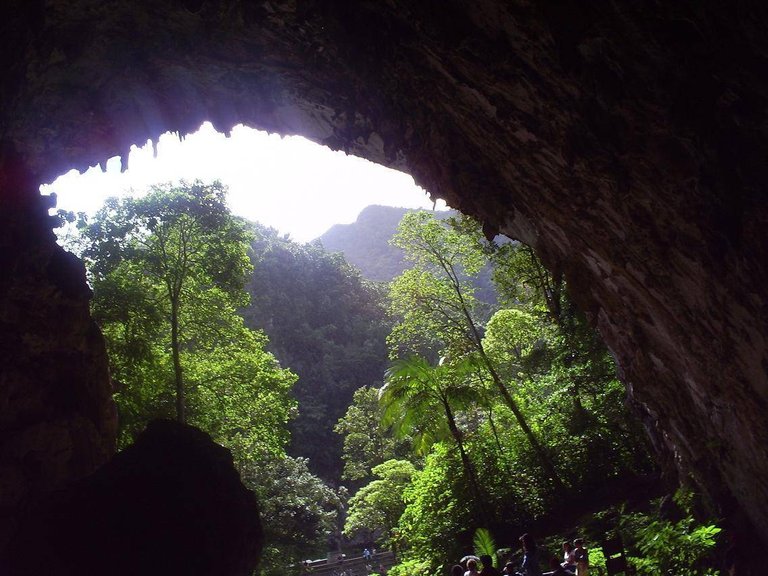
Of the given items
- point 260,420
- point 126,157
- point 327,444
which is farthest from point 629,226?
point 327,444

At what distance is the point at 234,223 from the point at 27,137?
6436mm

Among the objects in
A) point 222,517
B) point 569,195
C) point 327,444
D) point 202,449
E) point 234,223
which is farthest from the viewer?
point 327,444

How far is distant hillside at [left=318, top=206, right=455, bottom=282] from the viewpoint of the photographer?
108m

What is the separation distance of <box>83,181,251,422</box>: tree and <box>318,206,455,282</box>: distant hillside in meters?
86.9

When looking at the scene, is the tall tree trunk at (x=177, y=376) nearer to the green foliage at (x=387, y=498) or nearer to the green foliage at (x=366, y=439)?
Result: the green foliage at (x=387, y=498)

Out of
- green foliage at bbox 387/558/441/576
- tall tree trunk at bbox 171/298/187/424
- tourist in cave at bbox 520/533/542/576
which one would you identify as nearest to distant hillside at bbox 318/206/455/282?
green foliage at bbox 387/558/441/576

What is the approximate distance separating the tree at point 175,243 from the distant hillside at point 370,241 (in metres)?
86.9

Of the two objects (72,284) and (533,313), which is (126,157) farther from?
(533,313)

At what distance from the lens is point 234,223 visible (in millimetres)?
14906

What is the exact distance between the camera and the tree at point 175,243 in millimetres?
13125

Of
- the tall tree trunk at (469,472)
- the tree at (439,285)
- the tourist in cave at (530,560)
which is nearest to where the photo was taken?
the tourist in cave at (530,560)

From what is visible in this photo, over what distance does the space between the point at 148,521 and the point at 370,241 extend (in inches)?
4432

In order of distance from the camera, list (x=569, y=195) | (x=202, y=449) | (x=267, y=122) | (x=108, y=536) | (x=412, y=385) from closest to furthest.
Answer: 1. (x=569, y=195)
2. (x=108, y=536)
3. (x=202, y=449)
4. (x=267, y=122)
5. (x=412, y=385)

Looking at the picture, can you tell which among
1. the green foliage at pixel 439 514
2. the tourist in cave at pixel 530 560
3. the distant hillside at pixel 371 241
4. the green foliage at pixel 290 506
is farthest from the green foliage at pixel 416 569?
the distant hillside at pixel 371 241
